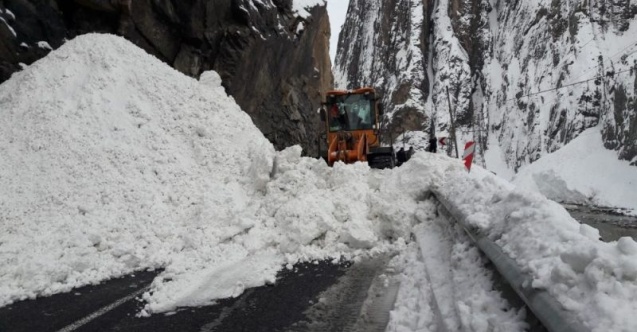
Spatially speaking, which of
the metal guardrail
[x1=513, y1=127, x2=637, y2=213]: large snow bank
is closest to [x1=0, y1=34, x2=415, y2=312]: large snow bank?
the metal guardrail

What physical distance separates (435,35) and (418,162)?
80.3m

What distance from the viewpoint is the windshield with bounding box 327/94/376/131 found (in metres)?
13.9

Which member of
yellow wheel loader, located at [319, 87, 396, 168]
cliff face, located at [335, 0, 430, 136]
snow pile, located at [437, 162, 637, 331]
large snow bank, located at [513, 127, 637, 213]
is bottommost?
large snow bank, located at [513, 127, 637, 213]

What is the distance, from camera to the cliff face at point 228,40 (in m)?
11.5

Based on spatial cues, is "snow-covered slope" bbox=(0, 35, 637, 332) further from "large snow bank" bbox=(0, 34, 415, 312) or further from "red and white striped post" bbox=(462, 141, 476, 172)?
"red and white striped post" bbox=(462, 141, 476, 172)

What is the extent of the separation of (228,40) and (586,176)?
77.7ft

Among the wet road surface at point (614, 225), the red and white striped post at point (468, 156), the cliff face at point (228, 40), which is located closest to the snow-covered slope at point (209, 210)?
the red and white striped post at point (468, 156)

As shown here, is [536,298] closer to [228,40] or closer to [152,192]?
[152,192]

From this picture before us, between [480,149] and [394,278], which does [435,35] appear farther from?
[394,278]

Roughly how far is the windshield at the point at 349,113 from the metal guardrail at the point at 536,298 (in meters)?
10.9

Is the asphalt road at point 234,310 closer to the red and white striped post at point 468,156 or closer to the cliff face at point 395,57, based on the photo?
the red and white striped post at point 468,156

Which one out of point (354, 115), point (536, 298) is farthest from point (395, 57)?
point (536, 298)

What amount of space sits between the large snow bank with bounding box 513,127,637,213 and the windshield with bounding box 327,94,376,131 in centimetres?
1407

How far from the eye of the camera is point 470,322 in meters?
2.65
